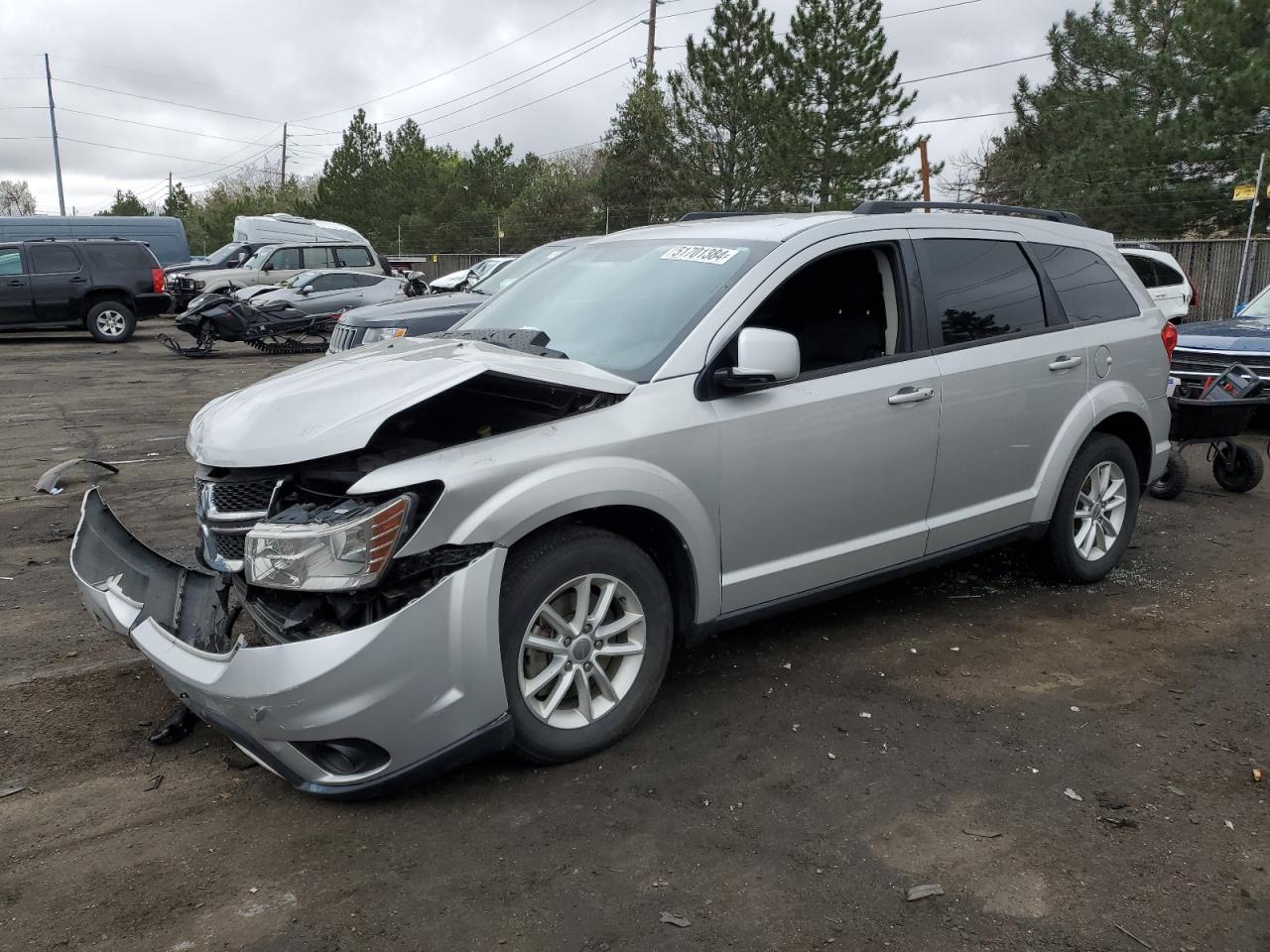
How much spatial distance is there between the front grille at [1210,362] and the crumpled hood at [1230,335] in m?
0.08

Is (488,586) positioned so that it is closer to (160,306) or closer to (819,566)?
(819,566)

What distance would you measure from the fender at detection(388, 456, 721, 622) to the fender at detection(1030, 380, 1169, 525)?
203 centimetres

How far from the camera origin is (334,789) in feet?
10.3

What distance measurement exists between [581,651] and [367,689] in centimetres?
76

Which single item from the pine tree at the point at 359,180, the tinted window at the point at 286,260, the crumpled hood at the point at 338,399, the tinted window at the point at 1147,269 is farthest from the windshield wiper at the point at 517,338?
the pine tree at the point at 359,180

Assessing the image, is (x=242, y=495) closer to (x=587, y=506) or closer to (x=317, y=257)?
(x=587, y=506)

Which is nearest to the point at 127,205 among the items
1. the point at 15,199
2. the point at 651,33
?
the point at 15,199

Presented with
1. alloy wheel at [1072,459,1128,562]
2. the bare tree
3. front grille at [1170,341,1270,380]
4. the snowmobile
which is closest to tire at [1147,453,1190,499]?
front grille at [1170,341,1270,380]

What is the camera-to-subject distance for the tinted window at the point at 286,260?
25.2 m

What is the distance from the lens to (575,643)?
347 centimetres

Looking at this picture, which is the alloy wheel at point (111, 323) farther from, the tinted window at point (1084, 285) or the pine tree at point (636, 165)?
the pine tree at point (636, 165)

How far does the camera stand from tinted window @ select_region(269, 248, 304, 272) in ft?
82.8

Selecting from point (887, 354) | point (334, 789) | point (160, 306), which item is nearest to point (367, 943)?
point (334, 789)

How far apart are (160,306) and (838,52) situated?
22.4m
